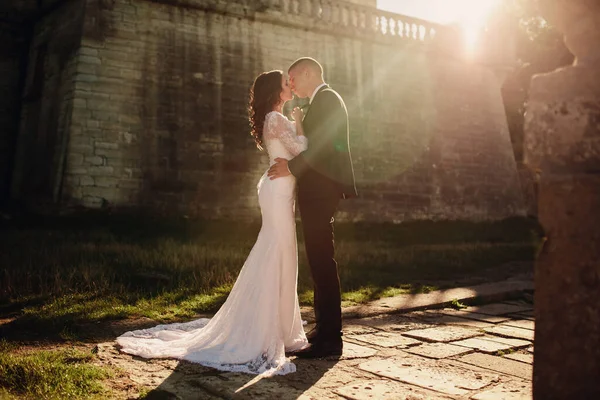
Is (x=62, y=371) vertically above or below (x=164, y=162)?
below

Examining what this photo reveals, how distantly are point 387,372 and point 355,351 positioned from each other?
61 centimetres

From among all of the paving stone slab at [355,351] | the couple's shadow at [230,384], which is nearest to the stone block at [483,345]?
the paving stone slab at [355,351]

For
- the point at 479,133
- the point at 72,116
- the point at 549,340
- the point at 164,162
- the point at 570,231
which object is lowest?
the point at 549,340

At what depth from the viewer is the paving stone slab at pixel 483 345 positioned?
13.3 ft

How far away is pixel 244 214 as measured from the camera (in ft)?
41.0

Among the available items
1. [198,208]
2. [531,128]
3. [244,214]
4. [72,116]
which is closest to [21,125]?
[72,116]

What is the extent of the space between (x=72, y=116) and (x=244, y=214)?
4069 millimetres

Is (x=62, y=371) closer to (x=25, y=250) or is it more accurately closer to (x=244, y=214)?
(x=25, y=250)

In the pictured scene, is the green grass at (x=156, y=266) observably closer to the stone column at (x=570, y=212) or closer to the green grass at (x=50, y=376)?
the stone column at (x=570, y=212)

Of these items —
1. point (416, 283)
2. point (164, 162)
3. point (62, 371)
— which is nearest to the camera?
point (62, 371)

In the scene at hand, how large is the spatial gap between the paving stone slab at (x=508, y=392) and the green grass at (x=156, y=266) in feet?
3.83

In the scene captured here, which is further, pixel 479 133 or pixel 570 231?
pixel 479 133

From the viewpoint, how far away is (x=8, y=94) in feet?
43.6

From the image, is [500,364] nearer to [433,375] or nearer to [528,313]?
[433,375]
